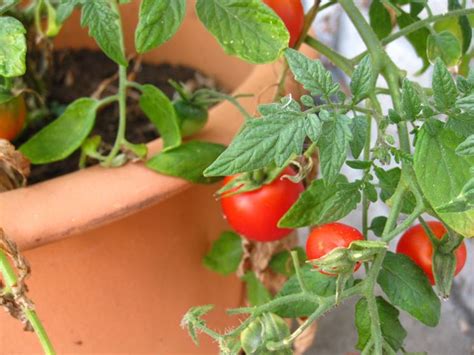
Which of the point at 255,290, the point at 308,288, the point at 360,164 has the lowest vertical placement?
the point at 255,290

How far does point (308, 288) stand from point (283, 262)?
21cm

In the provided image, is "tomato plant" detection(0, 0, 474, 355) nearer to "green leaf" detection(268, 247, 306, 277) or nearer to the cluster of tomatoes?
the cluster of tomatoes

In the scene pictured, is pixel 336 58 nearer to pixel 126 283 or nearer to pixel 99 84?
pixel 126 283

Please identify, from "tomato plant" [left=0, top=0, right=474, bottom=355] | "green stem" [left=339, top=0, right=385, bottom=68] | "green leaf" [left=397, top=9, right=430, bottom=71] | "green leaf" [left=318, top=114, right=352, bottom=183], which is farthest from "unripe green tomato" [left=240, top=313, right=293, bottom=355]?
"green leaf" [left=397, top=9, right=430, bottom=71]

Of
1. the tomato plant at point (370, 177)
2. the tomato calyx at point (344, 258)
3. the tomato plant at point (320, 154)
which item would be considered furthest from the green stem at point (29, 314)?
the tomato calyx at point (344, 258)

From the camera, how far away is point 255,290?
792 mm

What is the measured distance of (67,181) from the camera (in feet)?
2.07

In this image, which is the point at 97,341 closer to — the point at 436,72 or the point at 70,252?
the point at 70,252

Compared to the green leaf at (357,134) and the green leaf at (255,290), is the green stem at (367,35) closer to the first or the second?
the green leaf at (357,134)

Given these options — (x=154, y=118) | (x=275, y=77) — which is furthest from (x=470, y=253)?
(x=154, y=118)

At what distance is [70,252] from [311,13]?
0.98ft

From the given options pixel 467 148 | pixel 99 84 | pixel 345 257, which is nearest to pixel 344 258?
pixel 345 257

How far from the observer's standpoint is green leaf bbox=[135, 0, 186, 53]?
0.50 meters

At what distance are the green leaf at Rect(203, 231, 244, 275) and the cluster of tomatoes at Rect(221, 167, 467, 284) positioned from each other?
95mm
